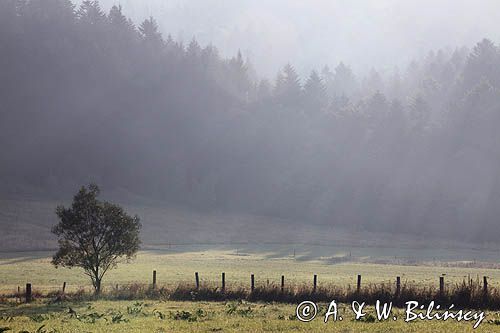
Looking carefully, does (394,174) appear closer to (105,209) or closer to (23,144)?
(23,144)

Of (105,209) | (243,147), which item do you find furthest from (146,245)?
(243,147)

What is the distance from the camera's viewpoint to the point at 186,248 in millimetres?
83875

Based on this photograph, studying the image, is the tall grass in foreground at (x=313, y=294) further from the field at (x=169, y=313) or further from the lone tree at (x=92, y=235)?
the lone tree at (x=92, y=235)

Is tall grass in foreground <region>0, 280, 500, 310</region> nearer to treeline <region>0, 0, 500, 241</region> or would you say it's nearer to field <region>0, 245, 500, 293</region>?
field <region>0, 245, 500, 293</region>

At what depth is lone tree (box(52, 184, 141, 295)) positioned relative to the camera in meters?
37.3

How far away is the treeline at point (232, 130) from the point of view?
119 meters

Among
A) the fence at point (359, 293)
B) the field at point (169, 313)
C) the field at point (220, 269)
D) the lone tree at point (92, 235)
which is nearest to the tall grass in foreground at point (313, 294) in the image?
the fence at point (359, 293)

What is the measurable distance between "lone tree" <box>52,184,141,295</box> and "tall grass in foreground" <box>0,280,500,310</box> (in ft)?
8.37

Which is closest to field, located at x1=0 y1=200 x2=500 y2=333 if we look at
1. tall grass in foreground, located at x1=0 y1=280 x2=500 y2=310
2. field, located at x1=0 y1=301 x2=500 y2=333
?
field, located at x1=0 y1=301 x2=500 y2=333

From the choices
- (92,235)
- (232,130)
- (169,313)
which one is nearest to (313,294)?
(169,313)

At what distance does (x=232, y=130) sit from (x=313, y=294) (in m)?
120

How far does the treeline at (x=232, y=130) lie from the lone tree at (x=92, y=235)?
262 feet

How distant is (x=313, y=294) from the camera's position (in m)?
29.1

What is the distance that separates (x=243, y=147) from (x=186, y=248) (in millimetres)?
63532
